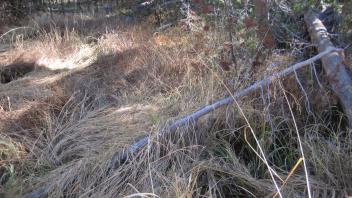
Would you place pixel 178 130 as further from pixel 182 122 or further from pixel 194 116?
pixel 194 116

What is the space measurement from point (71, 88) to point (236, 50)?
1.92 m

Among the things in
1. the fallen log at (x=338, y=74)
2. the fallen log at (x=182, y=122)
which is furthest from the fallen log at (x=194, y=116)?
the fallen log at (x=338, y=74)

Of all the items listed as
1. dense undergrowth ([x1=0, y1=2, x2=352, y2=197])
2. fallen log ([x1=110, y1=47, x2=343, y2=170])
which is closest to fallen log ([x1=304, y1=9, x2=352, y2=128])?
dense undergrowth ([x1=0, y1=2, x2=352, y2=197])

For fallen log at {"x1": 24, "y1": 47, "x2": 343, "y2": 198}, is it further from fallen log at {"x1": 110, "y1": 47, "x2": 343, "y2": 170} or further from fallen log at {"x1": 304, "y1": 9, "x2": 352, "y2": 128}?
fallen log at {"x1": 304, "y1": 9, "x2": 352, "y2": 128}

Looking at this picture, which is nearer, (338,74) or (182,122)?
(182,122)

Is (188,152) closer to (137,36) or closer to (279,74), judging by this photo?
(279,74)

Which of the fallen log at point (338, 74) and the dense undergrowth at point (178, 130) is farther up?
the fallen log at point (338, 74)

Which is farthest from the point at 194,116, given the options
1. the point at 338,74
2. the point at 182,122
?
the point at 338,74

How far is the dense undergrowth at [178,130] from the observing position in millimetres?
2939

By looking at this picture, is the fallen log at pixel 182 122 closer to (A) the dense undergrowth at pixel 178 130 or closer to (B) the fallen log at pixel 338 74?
(A) the dense undergrowth at pixel 178 130

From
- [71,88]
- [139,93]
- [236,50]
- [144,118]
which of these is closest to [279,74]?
[236,50]

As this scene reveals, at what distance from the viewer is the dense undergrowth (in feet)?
9.64

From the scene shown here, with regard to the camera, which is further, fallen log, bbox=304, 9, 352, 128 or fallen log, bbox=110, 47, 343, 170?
fallen log, bbox=304, 9, 352, 128

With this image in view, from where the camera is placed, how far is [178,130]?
3.37 meters
